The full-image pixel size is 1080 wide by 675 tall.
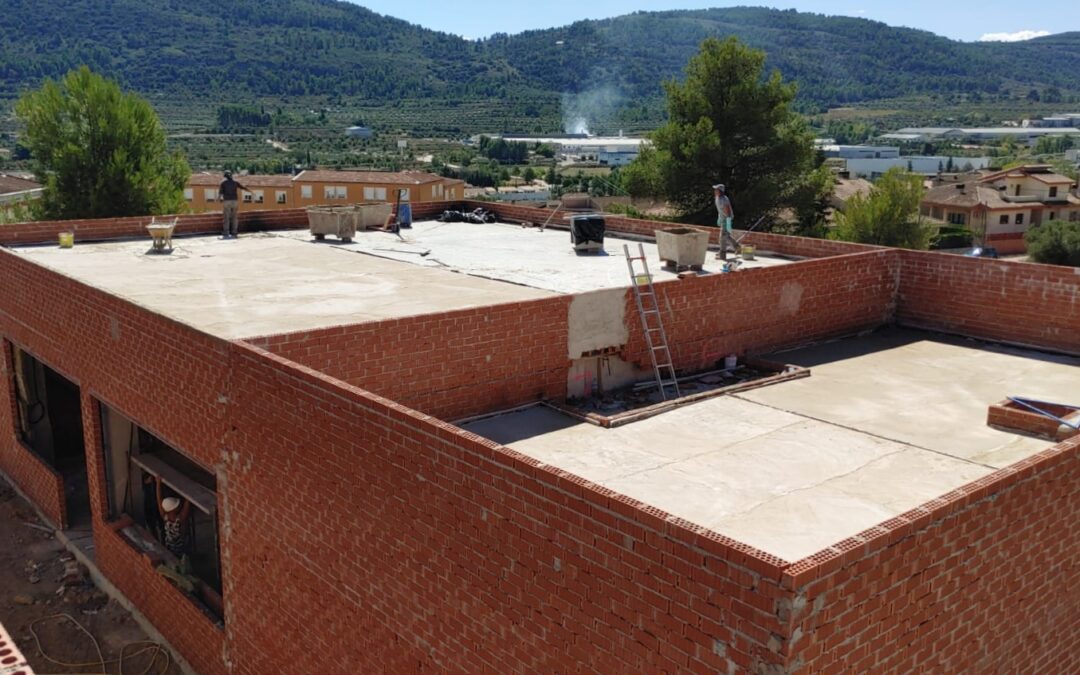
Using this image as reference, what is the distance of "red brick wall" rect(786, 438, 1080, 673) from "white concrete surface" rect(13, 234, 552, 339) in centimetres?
734

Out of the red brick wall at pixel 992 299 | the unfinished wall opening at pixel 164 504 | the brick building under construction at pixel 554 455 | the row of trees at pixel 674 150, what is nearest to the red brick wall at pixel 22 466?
the brick building under construction at pixel 554 455

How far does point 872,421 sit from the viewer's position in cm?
1145

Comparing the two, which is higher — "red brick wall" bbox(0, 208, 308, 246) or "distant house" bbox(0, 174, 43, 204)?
"red brick wall" bbox(0, 208, 308, 246)

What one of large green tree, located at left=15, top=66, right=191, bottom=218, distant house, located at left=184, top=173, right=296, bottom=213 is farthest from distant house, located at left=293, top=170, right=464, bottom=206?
large green tree, located at left=15, top=66, right=191, bottom=218

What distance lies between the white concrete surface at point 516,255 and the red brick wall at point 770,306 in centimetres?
132

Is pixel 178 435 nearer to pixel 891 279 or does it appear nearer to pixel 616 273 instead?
pixel 616 273

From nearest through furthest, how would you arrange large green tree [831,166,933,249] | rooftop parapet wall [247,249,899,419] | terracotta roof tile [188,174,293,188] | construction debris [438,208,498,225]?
1. rooftop parapet wall [247,249,899,419]
2. construction debris [438,208,498,225]
3. large green tree [831,166,933,249]
4. terracotta roof tile [188,174,293,188]

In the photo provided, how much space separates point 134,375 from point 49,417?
6227 mm

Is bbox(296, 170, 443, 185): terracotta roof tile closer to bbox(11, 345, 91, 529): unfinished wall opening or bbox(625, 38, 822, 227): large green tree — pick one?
bbox(625, 38, 822, 227): large green tree

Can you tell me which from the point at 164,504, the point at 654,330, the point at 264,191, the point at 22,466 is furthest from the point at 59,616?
the point at 264,191

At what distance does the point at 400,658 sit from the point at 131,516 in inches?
288

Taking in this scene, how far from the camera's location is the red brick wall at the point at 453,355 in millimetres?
10484

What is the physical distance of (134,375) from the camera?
12016 mm

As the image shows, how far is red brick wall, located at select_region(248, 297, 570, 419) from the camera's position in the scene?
10.5 m
